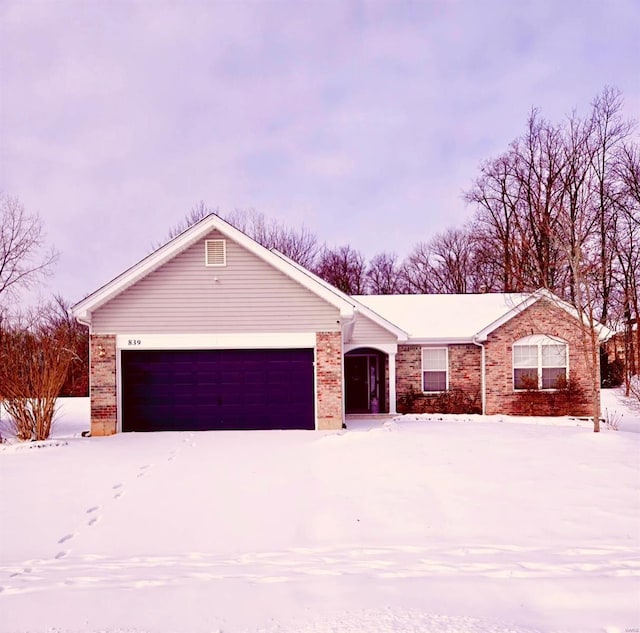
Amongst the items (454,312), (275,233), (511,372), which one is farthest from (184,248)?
(275,233)

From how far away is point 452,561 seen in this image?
5.64 metres

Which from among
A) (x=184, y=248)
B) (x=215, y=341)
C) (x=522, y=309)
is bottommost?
(x=215, y=341)

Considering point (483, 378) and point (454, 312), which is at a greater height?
point (454, 312)

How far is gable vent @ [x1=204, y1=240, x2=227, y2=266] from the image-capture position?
15.0 m

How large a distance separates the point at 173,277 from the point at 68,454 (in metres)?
5.30

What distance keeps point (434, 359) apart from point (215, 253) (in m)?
9.82

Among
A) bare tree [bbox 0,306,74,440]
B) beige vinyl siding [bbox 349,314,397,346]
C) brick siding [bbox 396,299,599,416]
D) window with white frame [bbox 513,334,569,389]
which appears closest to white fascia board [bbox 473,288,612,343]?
brick siding [bbox 396,299,599,416]

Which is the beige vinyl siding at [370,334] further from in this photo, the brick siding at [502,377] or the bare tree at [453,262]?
the bare tree at [453,262]

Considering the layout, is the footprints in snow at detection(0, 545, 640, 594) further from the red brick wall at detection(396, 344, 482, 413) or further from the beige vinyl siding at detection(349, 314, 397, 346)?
the red brick wall at detection(396, 344, 482, 413)

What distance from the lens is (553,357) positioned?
20094 millimetres

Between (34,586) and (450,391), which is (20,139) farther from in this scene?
(34,586)

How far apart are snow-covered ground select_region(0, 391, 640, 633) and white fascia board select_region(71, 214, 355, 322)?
13.9ft

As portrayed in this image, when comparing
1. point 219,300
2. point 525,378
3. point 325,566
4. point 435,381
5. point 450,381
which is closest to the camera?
point 325,566

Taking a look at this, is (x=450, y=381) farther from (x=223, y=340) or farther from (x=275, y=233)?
(x=275, y=233)
